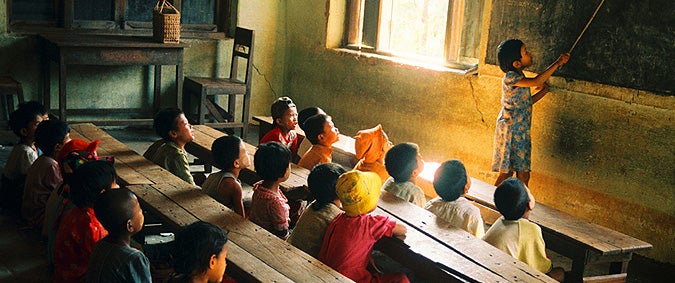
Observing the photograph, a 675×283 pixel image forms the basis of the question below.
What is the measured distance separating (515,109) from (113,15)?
14.7 feet

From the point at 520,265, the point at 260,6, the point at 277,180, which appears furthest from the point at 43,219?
the point at 260,6

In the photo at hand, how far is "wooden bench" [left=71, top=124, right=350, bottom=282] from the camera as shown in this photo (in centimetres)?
324

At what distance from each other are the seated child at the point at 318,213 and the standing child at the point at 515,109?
7.92ft

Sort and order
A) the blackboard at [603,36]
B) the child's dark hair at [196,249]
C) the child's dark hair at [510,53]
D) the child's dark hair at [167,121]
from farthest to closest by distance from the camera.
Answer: the child's dark hair at [510,53]
the blackboard at [603,36]
the child's dark hair at [167,121]
the child's dark hair at [196,249]

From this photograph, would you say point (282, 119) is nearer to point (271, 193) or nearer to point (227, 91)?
point (271, 193)

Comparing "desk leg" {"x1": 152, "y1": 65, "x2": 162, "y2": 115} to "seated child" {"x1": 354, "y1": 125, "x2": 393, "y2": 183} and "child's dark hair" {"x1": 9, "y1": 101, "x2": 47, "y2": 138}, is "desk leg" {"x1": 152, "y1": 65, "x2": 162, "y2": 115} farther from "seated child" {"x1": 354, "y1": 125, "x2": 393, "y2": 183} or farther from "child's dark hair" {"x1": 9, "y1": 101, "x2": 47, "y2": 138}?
"seated child" {"x1": 354, "y1": 125, "x2": 393, "y2": 183}

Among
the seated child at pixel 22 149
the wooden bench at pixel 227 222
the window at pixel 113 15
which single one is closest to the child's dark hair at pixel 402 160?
the wooden bench at pixel 227 222

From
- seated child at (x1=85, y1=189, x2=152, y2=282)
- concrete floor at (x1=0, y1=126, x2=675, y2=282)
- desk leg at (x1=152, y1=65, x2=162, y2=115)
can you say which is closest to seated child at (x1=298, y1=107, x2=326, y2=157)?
concrete floor at (x1=0, y1=126, x2=675, y2=282)

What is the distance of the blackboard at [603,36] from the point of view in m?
5.30

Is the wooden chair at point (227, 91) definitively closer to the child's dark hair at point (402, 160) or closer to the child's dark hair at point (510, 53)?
the child's dark hair at point (510, 53)

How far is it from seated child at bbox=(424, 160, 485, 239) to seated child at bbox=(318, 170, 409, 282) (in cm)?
58

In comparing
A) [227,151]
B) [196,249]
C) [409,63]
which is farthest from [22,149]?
[409,63]

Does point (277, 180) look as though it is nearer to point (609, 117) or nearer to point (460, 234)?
point (460, 234)

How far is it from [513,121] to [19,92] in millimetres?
4326
